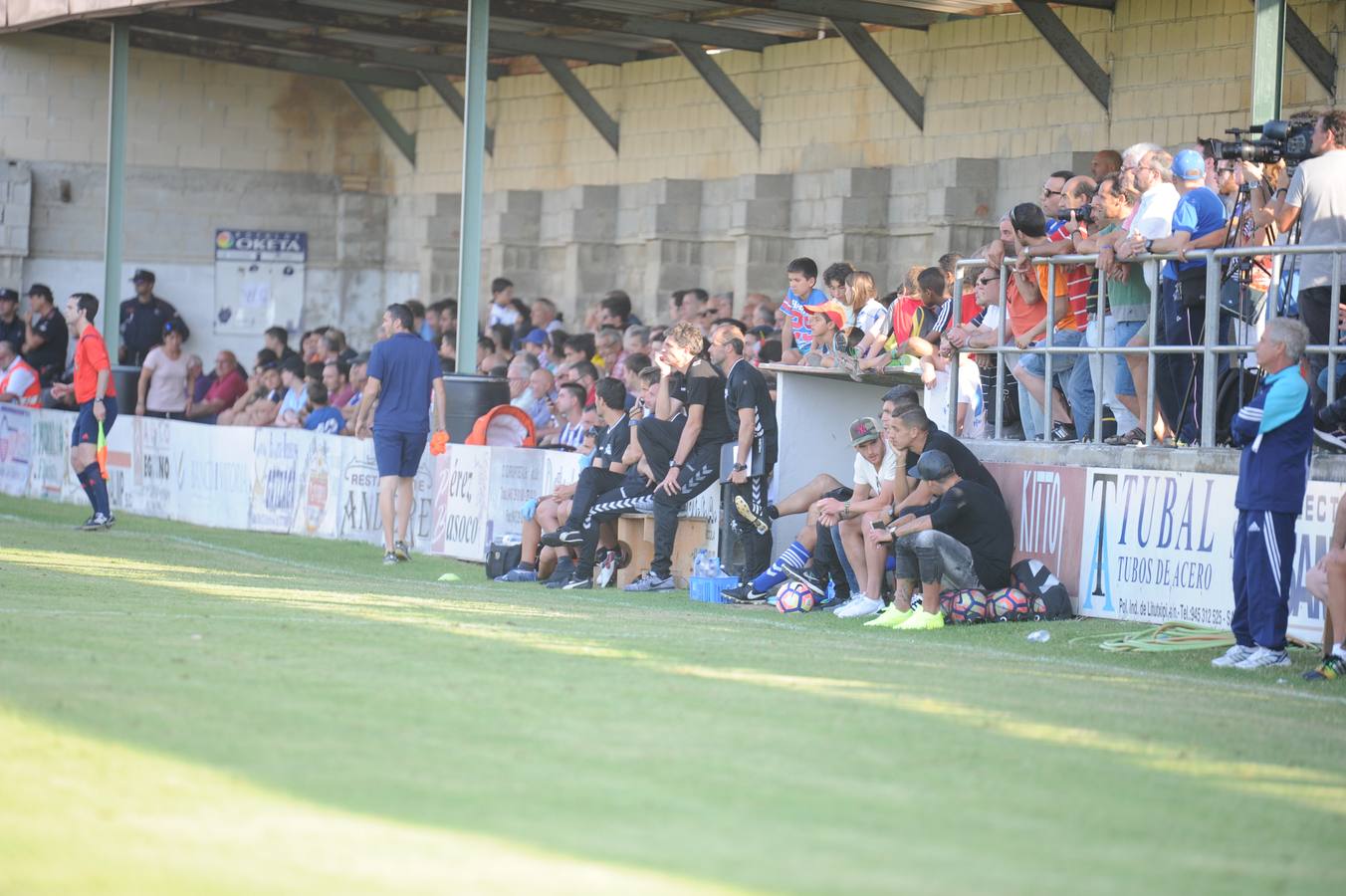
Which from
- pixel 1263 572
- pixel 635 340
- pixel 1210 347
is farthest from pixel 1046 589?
pixel 635 340

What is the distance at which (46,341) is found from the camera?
90.0 feet

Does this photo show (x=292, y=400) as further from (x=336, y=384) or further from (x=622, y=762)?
(x=622, y=762)

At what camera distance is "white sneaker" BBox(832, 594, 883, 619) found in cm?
1249

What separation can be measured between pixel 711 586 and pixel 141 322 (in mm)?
17539

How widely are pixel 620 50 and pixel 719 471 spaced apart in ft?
44.5

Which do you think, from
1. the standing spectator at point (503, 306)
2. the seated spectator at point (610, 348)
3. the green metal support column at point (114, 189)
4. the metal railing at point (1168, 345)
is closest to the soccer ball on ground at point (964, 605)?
the metal railing at point (1168, 345)

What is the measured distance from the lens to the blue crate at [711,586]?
13.9 metres

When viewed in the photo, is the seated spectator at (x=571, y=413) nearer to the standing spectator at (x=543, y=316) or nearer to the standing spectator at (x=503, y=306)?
the standing spectator at (x=543, y=316)

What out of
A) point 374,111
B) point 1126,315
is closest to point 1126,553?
point 1126,315

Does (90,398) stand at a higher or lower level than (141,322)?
lower

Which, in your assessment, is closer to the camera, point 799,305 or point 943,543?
point 943,543

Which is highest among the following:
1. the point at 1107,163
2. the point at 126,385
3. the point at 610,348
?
the point at 1107,163

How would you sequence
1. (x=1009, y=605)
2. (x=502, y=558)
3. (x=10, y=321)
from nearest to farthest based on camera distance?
(x=1009, y=605) < (x=502, y=558) < (x=10, y=321)

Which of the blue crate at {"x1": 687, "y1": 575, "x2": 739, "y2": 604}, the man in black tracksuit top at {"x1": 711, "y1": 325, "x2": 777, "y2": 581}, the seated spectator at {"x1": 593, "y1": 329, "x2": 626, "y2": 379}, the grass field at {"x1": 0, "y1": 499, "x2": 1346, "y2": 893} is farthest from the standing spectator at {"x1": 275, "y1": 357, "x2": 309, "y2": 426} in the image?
the grass field at {"x1": 0, "y1": 499, "x2": 1346, "y2": 893}
